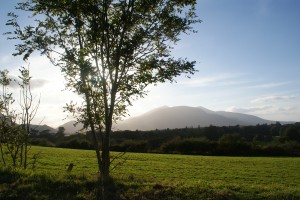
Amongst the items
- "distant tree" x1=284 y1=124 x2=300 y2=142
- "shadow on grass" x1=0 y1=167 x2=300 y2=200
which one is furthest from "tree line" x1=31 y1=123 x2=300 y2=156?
"shadow on grass" x1=0 y1=167 x2=300 y2=200

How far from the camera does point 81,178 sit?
15453 millimetres

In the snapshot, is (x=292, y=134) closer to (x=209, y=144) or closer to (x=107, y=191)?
(x=209, y=144)

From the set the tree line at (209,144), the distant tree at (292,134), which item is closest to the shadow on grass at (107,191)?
the tree line at (209,144)

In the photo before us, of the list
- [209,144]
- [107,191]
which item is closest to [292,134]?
[209,144]

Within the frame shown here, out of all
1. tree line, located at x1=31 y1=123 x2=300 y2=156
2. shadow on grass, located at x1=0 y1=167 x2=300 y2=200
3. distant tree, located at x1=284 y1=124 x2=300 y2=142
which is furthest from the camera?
distant tree, located at x1=284 y1=124 x2=300 y2=142

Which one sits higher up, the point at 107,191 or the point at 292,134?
the point at 292,134

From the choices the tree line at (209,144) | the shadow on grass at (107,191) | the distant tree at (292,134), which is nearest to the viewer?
the shadow on grass at (107,191)

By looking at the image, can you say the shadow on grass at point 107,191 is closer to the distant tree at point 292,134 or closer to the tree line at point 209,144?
the tree line at point 209,144

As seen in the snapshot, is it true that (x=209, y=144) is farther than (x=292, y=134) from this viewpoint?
No

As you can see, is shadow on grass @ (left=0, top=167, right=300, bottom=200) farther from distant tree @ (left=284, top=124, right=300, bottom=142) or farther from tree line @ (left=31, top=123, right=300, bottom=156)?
distant tree @ (left=284, top=124, right=300, bottom=142)

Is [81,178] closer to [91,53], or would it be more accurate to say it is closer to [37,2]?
[91,53]

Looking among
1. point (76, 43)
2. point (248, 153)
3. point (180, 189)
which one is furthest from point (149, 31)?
point (248, 153)

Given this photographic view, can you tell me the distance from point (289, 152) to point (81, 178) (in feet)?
285

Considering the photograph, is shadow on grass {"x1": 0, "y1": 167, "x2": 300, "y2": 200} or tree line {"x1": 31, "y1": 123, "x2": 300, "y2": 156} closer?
shadow on grass {"x1": 0, "y1": 167, "x2": 300, "y2": 200}
